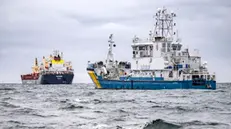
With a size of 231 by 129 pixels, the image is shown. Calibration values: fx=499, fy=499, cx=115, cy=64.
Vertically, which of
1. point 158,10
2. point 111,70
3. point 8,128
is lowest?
point 8,128

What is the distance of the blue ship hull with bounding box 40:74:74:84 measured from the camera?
168 m

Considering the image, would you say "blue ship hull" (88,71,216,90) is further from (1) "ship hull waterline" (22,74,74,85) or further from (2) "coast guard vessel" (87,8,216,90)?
(1) "ship hull waterline" (22,74,74,85)

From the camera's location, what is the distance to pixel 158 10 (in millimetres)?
91500

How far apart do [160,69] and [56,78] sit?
88.6 m

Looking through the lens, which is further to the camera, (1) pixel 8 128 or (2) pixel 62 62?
(2) pixel 62 62

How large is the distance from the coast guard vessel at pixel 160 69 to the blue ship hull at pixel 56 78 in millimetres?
76078

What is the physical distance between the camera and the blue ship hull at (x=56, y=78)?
551ft

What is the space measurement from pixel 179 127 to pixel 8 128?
8.62 meters

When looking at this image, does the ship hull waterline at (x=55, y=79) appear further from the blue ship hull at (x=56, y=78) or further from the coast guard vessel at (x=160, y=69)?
the coast guard vessel at (x=160, y=69)

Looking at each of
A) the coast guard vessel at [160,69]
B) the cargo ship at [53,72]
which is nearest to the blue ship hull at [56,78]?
the cargo ship at [53,72]

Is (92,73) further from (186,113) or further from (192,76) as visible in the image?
(186,113)

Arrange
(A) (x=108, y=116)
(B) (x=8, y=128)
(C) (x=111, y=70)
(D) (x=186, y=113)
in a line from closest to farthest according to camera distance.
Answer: (B) (x=8, y=128) → (A) (x=108, y=116) → (D) (x=186, y=113) → (C) (x=111, y=70)

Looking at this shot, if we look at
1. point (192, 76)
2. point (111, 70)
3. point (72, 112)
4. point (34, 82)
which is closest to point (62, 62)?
point (34, 82)

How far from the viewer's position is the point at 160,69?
274ft
